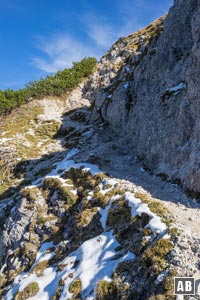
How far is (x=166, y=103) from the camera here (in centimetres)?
3716

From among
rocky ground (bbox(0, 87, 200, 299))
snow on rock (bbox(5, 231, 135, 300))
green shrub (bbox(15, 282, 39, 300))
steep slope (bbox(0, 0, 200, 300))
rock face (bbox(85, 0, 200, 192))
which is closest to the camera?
rocky ground (bbox(0, 87, 200, 299))

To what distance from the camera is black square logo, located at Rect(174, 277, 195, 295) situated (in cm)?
1464

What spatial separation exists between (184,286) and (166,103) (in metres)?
25.3

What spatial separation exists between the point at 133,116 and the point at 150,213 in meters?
25.2

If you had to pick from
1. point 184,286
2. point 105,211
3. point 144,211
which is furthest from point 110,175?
point 184,286

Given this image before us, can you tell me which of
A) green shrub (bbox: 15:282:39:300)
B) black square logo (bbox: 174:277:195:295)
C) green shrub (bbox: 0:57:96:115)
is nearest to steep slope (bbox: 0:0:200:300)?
green shrub (bbox: 15:282:39:300)

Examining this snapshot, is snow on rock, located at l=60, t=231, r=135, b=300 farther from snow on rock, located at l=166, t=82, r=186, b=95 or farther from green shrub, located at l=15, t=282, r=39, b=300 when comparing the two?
snow on rock, located at l=166, t=82, r=186, b=95

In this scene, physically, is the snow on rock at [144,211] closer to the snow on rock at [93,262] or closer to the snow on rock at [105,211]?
the snow on rock at [105,211]

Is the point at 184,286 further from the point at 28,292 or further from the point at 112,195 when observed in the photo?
the point at 112,195

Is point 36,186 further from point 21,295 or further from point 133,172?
point 21,295

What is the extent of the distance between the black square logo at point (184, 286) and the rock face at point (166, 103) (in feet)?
34.7

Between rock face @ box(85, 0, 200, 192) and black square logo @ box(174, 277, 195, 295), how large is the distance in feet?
34.7

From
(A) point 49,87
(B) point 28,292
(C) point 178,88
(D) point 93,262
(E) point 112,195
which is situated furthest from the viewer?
(A) point 49,87

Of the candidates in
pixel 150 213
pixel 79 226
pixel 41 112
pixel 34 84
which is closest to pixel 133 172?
pixel 79 226
